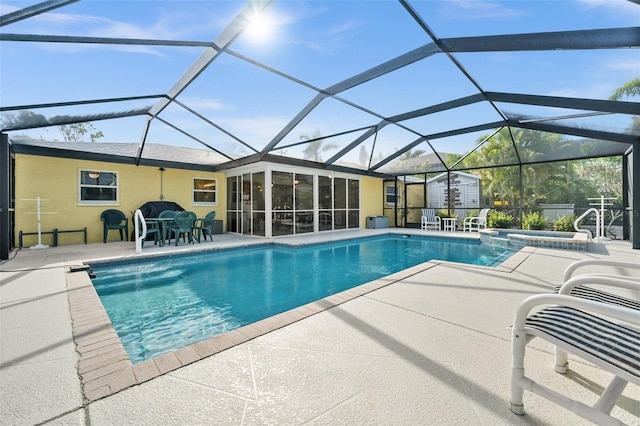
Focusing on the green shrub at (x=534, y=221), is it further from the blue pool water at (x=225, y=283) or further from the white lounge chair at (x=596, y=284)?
the white lounge chair at (x=596, y=284)

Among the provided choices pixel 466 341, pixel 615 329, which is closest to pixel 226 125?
pixel 466 341

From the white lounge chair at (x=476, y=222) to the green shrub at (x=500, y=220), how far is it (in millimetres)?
313

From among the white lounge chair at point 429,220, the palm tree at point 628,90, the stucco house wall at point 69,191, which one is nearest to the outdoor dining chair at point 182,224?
the stucco house wall at point 69,191

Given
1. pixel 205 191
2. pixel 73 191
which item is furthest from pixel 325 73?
pixel 73 191

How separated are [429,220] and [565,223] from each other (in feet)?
15.4

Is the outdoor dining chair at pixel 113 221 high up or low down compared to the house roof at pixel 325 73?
down

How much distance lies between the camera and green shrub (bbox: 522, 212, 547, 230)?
10.1m

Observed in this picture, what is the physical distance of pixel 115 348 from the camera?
2.10m

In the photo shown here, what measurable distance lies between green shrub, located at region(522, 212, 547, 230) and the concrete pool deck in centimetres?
909

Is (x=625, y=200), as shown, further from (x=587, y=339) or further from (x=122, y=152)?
(x=122, y=152)

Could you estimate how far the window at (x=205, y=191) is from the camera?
10773mm

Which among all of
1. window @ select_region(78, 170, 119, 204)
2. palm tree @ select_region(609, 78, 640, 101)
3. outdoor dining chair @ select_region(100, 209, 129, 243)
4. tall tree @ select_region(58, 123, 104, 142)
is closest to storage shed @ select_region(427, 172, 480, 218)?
palm tree @ select_region(609, 78, 640, 101)

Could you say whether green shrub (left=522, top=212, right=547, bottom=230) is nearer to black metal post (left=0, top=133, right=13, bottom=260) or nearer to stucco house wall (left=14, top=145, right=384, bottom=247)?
stucco house wall (left=14, top=145, right=384, bottom=247)

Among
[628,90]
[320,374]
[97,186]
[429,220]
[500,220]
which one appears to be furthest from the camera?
[429,220]
